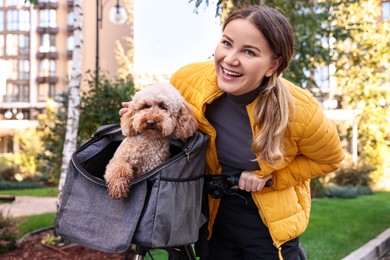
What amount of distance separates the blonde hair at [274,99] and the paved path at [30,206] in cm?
994

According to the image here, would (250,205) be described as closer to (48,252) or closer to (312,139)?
(312,139)

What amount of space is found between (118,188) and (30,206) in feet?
39.7

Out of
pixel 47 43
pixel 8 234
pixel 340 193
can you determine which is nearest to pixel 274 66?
pixel 8 234

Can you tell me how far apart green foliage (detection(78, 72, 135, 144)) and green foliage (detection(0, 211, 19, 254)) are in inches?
63.5

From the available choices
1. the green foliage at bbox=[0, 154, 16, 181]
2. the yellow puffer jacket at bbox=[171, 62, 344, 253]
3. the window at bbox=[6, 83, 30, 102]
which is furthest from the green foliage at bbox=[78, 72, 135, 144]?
the window at bbox=[6, 83, 30, 102]

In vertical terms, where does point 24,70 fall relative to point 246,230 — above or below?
below

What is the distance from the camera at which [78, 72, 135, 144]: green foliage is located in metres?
7.92

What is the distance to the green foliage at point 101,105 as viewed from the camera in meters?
7.92

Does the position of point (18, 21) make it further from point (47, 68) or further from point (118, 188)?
point (118, 188)

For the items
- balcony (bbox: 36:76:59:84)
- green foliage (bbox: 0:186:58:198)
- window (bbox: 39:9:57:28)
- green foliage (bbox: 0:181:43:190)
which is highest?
window (bbox: 39:9:57:28)

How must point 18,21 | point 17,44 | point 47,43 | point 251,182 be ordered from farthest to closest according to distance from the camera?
point 47,43, point 17,44, point 18,21, point 251,182

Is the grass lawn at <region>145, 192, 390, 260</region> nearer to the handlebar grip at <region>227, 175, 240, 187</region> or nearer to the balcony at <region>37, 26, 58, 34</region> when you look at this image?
the handlebar grip at <region>227, 175, 240, 187</region>

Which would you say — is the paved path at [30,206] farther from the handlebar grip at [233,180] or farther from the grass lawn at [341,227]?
the handlebar grip at [233,180]

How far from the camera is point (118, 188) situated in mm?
1905
